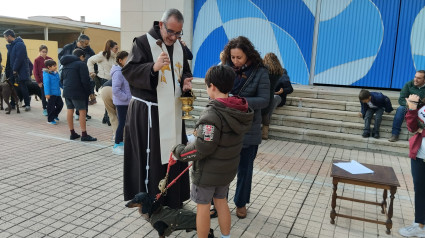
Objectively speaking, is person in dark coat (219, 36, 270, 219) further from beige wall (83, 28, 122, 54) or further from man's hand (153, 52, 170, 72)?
beige wall (83, 28, 122, 54)

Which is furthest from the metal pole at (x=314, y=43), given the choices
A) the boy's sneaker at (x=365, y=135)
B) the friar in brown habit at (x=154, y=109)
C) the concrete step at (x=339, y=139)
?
the friar in brown habit at (x=154, y=109)

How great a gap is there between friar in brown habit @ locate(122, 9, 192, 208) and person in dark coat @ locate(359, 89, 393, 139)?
4895mm

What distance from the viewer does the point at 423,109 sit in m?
3.22

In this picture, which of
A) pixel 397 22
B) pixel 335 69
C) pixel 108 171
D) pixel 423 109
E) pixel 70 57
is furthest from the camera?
pixel 335 69

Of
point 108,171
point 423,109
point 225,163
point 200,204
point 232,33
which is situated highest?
point 232,33

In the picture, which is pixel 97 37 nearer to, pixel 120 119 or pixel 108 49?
pixel 108 49

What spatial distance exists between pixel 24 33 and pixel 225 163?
27.9 metres

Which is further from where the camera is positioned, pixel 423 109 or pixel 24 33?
pixel 24 33

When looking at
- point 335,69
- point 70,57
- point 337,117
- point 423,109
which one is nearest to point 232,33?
point 335,69

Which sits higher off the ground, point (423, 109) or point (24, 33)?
point (24, 33)

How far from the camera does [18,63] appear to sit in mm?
8953

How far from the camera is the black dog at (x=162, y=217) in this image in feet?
9.91

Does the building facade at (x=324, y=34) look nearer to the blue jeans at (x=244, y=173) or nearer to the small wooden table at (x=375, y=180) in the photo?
the small wooden table at (x=375, y=180)

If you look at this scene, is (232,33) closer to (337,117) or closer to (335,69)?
(335,69)
